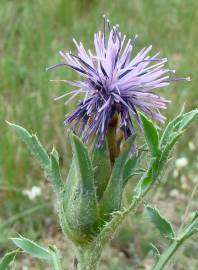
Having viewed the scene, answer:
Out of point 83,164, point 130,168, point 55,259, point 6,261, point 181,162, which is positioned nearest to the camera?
point 83,164


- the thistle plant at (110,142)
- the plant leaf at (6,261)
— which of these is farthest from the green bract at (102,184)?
the plant leaf at (6,261)

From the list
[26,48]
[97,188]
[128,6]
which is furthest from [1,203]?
[128,6]

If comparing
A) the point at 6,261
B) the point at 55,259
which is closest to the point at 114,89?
the point at 55,259

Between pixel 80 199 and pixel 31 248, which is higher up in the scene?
pixel 80 199

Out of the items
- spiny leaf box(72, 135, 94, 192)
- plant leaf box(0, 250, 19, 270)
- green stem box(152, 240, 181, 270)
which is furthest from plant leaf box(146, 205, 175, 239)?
plant leaf box(0, 250, 19, 270)

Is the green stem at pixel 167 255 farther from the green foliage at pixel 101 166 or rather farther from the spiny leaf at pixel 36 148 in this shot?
the spiny leaf at pixel 36 148

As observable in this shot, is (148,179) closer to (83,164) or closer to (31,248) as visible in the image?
(83,164)

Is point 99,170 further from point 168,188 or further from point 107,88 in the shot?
point 168,188
